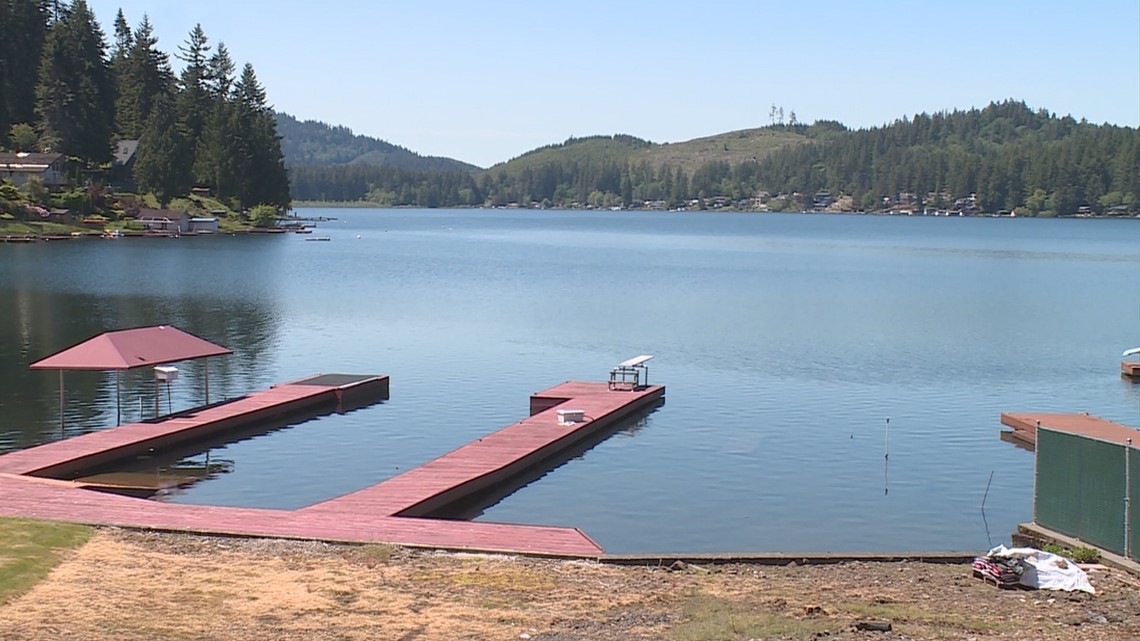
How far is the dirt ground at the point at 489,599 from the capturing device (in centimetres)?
1335

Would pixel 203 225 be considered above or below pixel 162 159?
below

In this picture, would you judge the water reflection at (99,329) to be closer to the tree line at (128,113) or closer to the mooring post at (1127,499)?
the mooring post at (1127,499)

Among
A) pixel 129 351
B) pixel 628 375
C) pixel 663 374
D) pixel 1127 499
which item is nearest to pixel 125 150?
pixel 663 374

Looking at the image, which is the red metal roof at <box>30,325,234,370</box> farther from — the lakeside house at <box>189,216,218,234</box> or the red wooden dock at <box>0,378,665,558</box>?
the lakeside house at <box>189,216,218,234</box>

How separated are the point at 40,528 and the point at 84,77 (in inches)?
5478

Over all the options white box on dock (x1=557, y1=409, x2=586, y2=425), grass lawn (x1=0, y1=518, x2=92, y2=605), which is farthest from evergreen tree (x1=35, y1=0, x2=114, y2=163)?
grass lawn (x1=0, y1=518, x2=92, y2=605)

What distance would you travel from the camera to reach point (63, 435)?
3012cm

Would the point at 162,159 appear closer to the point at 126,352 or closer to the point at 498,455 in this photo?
the point at 126,352

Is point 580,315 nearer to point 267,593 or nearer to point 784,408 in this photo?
point 784,408

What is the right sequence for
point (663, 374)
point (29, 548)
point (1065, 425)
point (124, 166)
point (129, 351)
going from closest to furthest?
point (29, 548)
point (129, 351)
point (1065, 425)
point (663, 374)
point (124, 166)

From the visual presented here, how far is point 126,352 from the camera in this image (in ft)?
100

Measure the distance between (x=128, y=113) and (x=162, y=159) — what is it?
19.6m

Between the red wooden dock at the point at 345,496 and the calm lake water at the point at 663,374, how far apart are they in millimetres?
973

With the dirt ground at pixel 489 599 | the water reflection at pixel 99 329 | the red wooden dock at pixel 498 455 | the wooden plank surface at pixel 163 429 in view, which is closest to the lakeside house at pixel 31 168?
the water reflection at pixel 99 329
